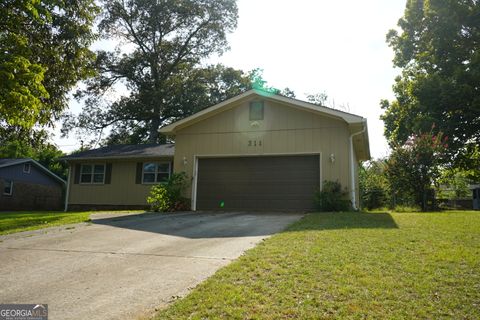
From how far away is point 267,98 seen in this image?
44.1ft

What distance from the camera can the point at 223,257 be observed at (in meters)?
5.18

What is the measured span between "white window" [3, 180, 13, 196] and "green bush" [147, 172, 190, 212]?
713 inches

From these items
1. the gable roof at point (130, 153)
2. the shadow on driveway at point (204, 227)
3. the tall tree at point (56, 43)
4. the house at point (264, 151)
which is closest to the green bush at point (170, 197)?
the house at point (264, 151)

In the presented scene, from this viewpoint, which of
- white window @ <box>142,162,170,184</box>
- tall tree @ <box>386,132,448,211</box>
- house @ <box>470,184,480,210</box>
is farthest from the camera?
house @ <box>470,184,480,210</box>

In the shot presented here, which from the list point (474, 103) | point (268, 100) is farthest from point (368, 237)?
point (474, 103)

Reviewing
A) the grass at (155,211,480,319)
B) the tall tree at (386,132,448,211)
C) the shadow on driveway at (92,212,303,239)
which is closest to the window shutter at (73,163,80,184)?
the shadow on driveway at (92,212,303,239)

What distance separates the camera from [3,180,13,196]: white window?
25.3 m

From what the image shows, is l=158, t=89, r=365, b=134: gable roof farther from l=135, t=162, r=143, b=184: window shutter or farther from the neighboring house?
the neighboring house

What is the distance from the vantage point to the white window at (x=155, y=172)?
17.8 meters

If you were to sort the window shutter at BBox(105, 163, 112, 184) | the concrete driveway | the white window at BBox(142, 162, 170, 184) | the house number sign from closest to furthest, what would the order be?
the concrete driveway
the house number sign
the white window at BBox(142, 162, 170, 184)
the window shutter at BBox(105, 163, 112, 184)

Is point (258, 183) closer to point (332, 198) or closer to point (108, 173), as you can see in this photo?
point (332, 198)

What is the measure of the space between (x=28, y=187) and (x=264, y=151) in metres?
22.9

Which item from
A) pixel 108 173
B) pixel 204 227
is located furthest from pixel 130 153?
pixel 204 227

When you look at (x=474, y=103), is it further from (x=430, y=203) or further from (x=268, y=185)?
(x=268, y=185)
